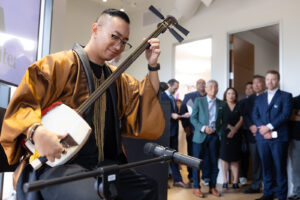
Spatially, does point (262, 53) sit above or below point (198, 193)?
above

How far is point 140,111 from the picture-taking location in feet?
4.83

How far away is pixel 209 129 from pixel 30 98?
2.89 meters

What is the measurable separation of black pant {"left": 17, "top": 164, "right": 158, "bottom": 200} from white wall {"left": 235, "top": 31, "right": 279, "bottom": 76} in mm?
5242

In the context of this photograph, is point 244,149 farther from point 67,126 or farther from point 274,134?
point 67,126

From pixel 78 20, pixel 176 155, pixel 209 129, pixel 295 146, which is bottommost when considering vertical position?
pixel 295 146

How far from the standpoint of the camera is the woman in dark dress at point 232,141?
4211 millimetres

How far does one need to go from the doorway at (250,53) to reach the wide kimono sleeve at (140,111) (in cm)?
381

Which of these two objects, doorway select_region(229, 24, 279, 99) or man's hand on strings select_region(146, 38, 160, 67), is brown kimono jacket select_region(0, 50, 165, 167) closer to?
man's hand on strings select_region(146, 38, 160, 67)

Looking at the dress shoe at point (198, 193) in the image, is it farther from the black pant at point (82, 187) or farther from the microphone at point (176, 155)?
the microphone at point (176, 155)

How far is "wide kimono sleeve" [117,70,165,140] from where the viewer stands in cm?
146

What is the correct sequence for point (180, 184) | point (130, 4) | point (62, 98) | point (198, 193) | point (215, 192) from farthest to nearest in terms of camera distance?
point (130, 4), point (180, 184), point (215, 192), point (198, 193), point (62, 98)

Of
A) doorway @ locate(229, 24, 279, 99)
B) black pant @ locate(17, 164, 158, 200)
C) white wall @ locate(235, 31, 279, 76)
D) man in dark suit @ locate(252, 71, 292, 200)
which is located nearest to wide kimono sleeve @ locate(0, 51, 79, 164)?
black pant @ locate(17, 164, 158, 200)

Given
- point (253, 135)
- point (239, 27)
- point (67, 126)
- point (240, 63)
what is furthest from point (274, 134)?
point (67, 126)

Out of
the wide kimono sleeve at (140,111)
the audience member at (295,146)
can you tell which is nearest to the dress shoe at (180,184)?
the audience member at (295,146)
